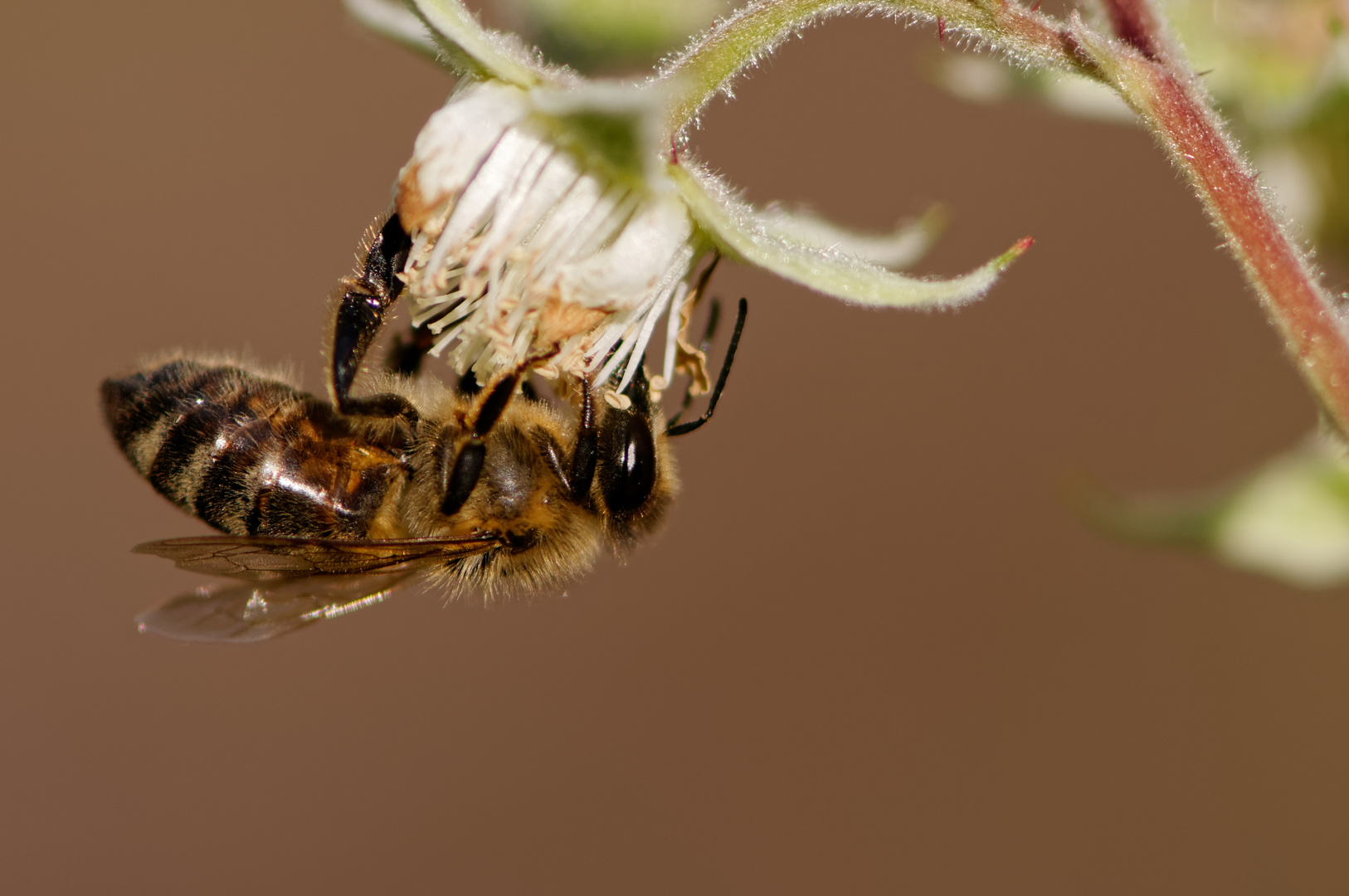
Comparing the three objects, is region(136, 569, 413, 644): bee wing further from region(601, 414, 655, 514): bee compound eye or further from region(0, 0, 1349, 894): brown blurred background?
region(0, 0, 1349, 894): brown blurred background

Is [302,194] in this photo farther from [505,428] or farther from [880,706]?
[505,428]

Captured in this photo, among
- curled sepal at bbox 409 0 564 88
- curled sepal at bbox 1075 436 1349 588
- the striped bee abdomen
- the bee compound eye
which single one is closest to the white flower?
curled sepal at bbox 409 0 564 88

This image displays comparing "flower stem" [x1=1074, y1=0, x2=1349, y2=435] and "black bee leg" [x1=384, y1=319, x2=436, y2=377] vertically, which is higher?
"flower stem" [x1=1074, y1=0, x2=1349, y2=435]

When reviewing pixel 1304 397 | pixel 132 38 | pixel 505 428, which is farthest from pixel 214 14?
pixel 505 428

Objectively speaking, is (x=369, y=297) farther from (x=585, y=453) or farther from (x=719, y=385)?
(x=719, y=385)

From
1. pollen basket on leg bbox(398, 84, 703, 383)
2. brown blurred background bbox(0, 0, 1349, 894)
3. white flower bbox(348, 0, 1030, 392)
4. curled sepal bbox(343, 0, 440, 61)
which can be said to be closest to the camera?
white flower bbox(348, 0, 1030, 392)

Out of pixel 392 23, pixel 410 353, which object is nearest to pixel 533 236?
pixel 392 23
